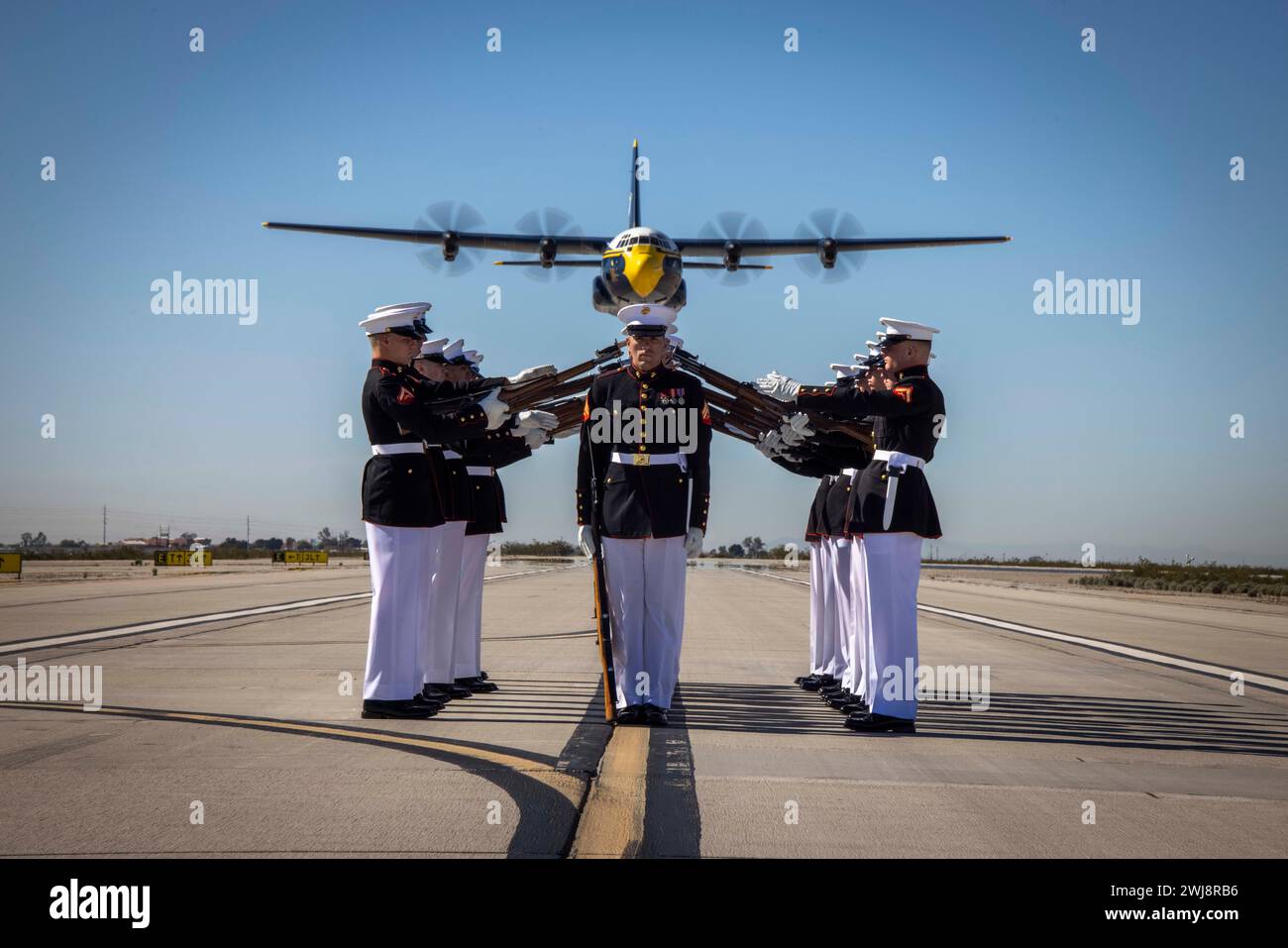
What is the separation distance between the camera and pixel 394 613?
6.28 metres

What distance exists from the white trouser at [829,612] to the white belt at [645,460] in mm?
1972

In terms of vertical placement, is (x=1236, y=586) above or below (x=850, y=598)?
below

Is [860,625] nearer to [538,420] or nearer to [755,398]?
[755,398]

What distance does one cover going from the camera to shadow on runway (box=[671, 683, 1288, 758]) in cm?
577

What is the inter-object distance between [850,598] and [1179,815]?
3.84m

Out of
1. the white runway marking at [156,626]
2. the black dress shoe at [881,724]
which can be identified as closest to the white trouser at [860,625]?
the black dress shoe at [881,724]

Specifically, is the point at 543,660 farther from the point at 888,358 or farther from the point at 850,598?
the point at 888,358

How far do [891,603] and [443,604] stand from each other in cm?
335

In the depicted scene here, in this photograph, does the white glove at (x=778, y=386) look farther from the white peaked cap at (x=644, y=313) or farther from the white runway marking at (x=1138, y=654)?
the white runway marking at (x=1138, y=654)

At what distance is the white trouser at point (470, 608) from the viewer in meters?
7.80

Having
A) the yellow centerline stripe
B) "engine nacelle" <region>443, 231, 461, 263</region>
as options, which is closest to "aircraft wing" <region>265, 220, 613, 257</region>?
"engine nacelle" <region>443, 231, 461, 263</region>

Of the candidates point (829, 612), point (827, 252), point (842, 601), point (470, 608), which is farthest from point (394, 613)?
point (827, 252)

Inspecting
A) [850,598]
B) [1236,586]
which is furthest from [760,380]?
[1236,586]
